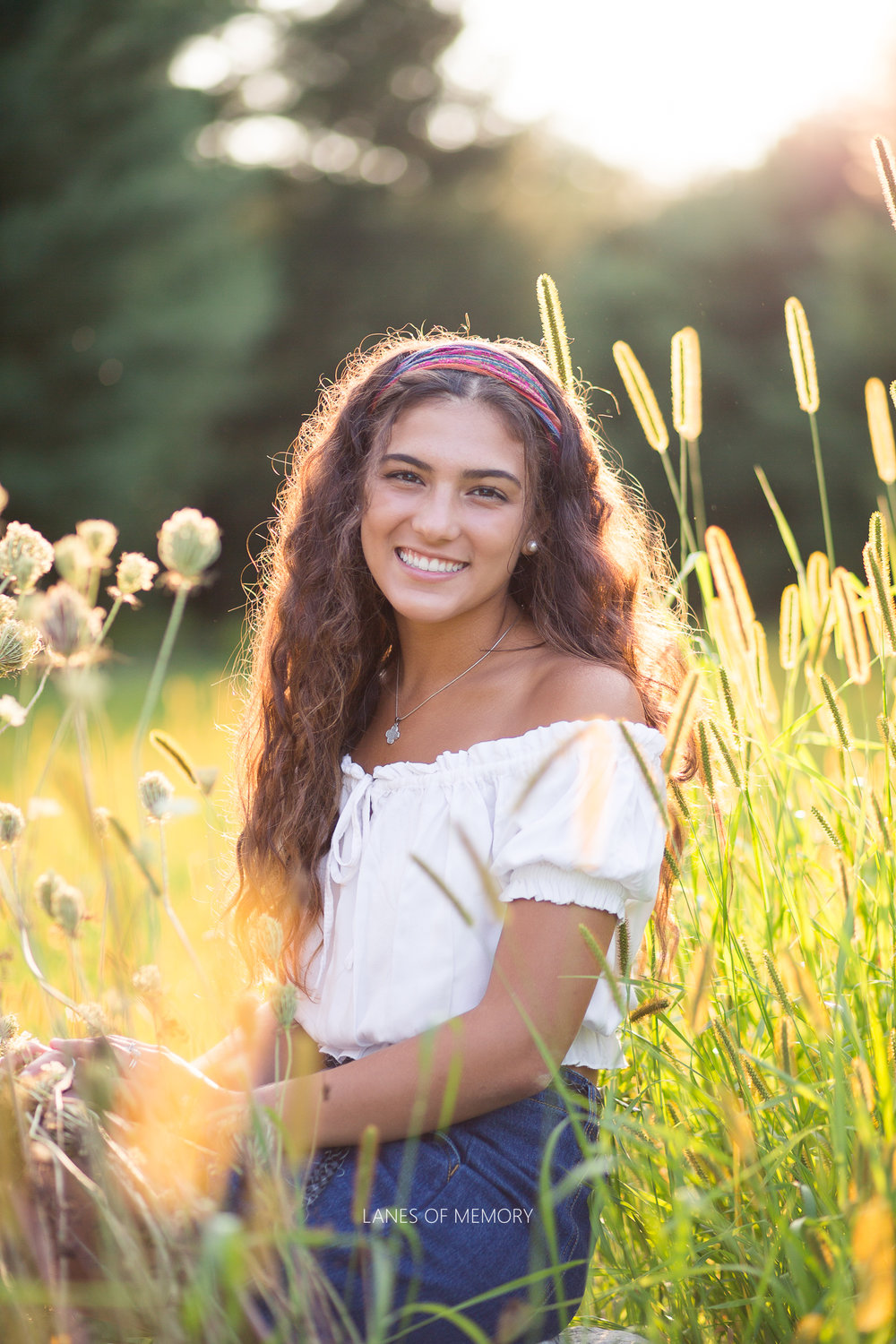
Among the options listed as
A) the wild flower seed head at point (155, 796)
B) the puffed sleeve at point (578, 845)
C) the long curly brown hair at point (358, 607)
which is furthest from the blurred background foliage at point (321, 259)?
the wild flower seed head at point (155, 796)

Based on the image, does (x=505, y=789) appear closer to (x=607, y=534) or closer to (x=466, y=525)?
(x=466, y=525)

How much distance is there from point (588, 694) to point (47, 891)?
91 centimetres

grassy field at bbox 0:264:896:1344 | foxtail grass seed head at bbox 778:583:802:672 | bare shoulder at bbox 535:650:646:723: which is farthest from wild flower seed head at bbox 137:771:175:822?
foxtail grass seed head at bbox 778:583:802:672

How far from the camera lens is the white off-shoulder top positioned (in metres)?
1.65

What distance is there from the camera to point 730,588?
187cm

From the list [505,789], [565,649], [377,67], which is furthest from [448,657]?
[377,67]

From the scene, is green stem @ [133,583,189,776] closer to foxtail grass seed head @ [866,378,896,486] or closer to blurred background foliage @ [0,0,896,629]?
foxtail grass seed head @ [866,378,896,486]

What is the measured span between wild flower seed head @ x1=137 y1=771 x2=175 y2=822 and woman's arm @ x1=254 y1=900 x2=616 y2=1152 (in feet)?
1.60

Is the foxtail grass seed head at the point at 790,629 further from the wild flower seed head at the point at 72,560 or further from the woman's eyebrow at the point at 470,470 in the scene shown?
the wild flower seed head at the point at 72,560

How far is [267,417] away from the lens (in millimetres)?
16828

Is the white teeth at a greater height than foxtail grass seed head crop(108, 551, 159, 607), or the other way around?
the white teeth

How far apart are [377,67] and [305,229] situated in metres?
2.83

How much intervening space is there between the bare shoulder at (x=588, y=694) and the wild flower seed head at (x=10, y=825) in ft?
2.74

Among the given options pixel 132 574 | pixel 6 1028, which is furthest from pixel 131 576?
pixel 6 1028
